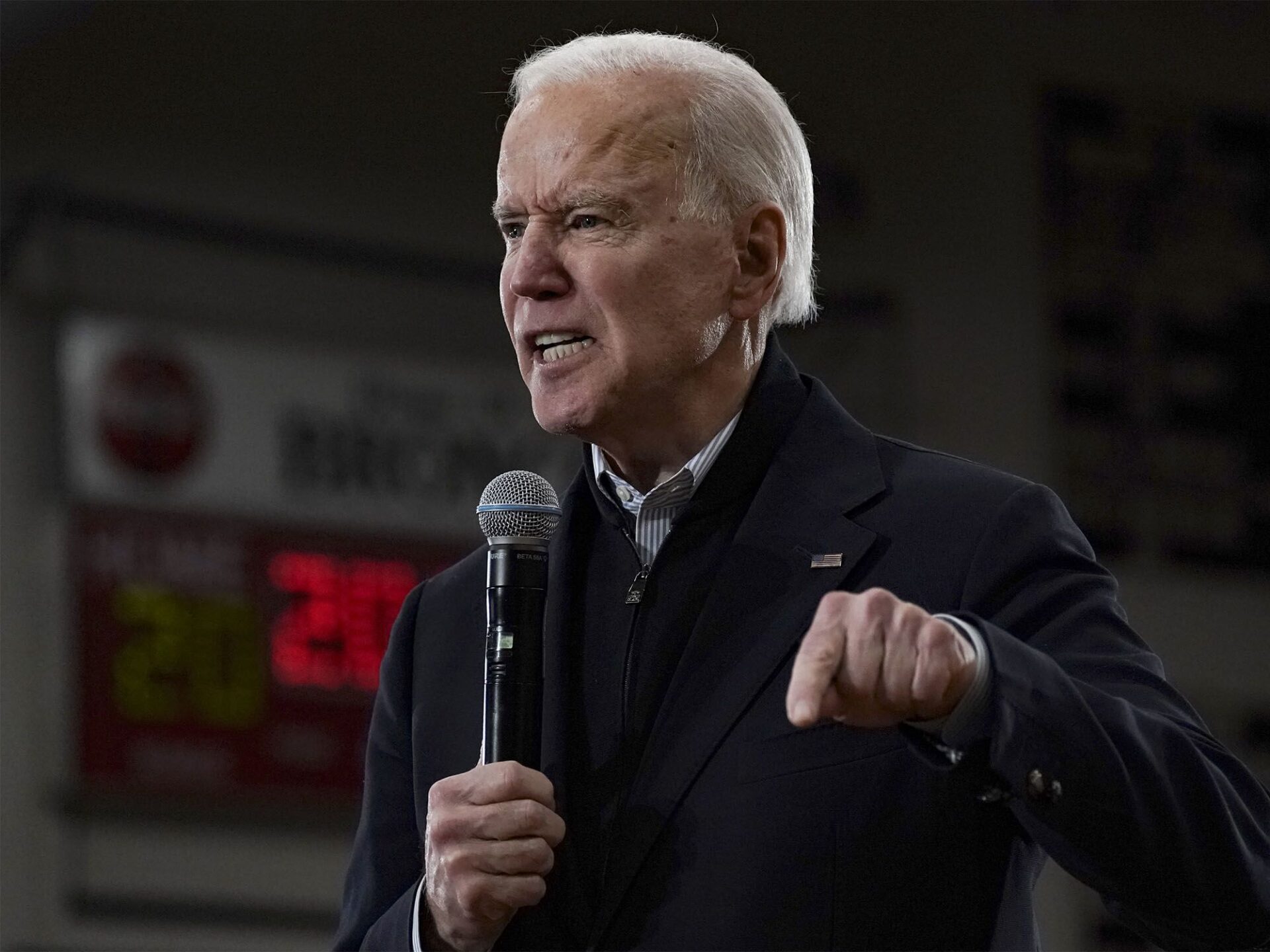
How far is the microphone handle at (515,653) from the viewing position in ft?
4.94

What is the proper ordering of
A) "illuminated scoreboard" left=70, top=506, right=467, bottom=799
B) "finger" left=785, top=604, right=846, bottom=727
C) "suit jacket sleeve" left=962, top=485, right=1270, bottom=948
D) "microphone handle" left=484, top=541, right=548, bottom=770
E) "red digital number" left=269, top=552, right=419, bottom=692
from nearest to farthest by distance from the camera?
"finger" left=785, top=604, right=846, bottom=727, "suit jacket sleeve" left=962, top=485, right=1270, bottom=948, "microphone handle" left=484, top=541, right=548, bottom=770, "illuminated scoreboard" left=70, top=506, right=467, bottom=799, "red digital number" left=269, top=552, right=419, bottom=692

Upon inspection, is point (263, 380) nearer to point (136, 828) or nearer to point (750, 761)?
point (136, 828)

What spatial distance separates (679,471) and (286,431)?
3.60 meters

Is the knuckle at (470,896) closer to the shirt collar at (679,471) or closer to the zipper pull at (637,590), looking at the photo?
the zipper pull at (637,590)

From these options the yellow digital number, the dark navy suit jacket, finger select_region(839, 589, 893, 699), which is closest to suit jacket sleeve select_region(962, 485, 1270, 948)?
the dark navy suit jacket

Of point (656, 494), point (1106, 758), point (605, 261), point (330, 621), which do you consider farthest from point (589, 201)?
point (330, 621)

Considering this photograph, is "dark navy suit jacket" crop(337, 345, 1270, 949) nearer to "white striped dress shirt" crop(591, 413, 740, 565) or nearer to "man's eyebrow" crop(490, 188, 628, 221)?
"white striped dress shirt" crop(591, 413, 740, 565)

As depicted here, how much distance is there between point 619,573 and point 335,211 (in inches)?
159

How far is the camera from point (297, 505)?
5.14m

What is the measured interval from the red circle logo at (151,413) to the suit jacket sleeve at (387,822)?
10.7 feet

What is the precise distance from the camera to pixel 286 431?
5223mm

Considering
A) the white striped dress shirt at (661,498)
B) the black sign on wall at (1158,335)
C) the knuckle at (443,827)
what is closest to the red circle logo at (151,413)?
the black sign on wall at (1158,335)

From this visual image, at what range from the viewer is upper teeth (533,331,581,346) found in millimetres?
1718

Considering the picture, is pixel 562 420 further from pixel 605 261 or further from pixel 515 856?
pixel 515 856
